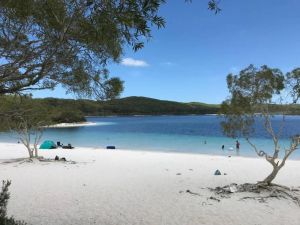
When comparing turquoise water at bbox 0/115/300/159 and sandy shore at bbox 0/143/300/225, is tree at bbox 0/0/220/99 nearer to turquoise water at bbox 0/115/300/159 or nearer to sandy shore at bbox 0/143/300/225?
sandy shore at bbox 0/143/300/225

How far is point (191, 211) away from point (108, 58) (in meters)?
6.75

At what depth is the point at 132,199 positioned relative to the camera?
13484 millimetres

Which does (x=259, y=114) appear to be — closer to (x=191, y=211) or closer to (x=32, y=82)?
(x=191, y=211)

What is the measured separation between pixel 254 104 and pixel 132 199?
19.6 feet

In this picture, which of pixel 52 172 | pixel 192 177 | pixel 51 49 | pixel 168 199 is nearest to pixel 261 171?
pixel 192 177

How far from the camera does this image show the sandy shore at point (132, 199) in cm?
1099

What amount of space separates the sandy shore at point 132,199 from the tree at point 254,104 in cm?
208

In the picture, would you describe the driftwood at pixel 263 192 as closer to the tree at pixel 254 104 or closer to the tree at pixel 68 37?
the tree at pixel 254 104

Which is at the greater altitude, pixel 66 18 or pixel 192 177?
pixel 66 18

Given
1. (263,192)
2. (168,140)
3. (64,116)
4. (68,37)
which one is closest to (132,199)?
(263,192)

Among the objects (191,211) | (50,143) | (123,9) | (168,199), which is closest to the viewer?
(123,9)

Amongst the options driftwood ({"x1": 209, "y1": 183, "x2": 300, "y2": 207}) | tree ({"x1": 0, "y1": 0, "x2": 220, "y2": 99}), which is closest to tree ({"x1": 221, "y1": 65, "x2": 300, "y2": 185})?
driftwood ({"x1": 209, "y1": 183, "x2": 300, "y2": 207})

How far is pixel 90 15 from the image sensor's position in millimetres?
5180

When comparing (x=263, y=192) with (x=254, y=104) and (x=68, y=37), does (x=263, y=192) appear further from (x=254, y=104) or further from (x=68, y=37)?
(x=68, y=37)
